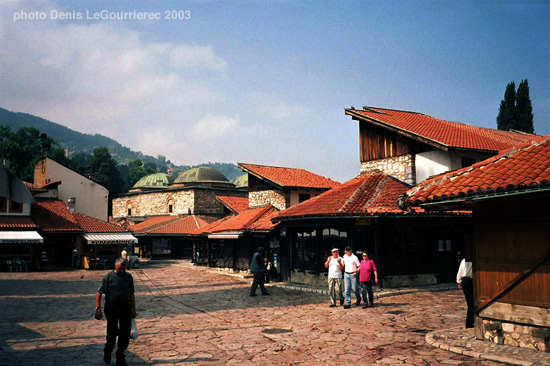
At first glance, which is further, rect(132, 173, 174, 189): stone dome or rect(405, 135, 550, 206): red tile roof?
rect(132, 173, 174, 189): stone dome

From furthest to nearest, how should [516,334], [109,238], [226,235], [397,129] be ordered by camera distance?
[109,238] < [226,235] < [397,129] < [516,334]

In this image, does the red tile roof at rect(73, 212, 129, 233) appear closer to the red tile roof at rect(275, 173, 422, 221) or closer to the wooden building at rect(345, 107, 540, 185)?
the red tile roof at rect(275, 173, 422, 221)

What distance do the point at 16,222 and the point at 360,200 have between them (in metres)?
23.0

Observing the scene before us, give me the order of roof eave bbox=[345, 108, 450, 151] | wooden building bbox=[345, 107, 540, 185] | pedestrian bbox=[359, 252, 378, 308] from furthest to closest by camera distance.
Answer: wooden building bbox=[345, 107, 540, 185], roof eave bbox=[345, 108, 450, 151], pedestrian bbox=[359, 252, 378, 308]

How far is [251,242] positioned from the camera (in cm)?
2497

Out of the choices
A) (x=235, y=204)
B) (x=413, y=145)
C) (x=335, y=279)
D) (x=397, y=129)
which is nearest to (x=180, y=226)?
(x=235, y=204)

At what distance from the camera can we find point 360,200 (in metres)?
17.1

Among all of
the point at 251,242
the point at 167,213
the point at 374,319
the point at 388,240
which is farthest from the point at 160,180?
the point at 374,319

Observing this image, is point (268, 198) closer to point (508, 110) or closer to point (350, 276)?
point (350, 276)

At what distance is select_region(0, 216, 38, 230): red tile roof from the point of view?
A: 27.6 m

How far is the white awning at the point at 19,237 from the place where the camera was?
85.5 ft

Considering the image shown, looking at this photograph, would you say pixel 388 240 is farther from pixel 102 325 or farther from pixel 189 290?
pixel 102 325

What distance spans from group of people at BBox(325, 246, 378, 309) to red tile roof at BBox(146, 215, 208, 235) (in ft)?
92.6

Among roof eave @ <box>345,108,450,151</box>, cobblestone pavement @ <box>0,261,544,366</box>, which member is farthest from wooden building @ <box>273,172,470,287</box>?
roof eave @ <box>345,108,450,151</box>
